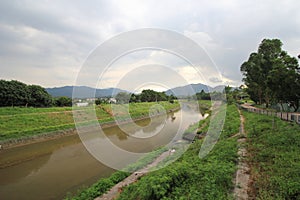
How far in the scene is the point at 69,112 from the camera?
25.5 metres

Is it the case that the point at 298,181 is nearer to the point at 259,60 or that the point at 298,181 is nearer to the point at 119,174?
the point at 119,174

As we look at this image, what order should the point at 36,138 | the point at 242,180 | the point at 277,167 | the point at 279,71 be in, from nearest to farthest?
the point at 242,180, the point at 277,167, the point at 279,71, the point at 36,138

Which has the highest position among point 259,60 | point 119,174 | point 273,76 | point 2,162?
point 259,60

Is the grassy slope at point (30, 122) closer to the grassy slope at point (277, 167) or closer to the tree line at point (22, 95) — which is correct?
the tree line at point (22, 95)

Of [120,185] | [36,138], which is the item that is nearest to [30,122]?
[36,138]

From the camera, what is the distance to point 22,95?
30594 mm

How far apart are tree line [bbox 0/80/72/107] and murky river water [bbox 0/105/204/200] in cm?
1880

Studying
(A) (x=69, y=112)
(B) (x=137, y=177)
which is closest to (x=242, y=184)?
(B) (x=137, y=177)

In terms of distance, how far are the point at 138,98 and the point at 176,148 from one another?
38.7 m

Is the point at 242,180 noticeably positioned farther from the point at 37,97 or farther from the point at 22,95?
the point at 37,97

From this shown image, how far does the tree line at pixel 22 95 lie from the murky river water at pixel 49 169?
61.7ft

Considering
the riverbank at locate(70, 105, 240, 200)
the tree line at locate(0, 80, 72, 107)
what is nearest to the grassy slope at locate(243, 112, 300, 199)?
the riverbank at locate(70, 105, 240, 200)

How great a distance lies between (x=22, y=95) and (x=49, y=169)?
26265 mm

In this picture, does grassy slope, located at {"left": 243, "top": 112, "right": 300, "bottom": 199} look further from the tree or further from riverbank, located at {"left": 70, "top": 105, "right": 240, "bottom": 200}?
the tree
